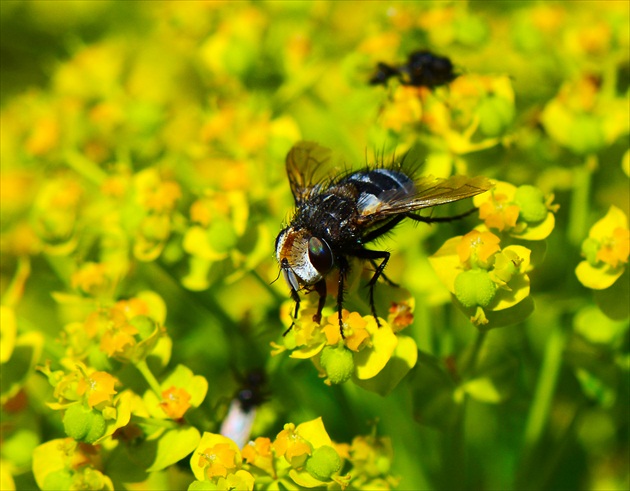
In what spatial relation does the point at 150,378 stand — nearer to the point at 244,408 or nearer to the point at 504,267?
the point at 244,408

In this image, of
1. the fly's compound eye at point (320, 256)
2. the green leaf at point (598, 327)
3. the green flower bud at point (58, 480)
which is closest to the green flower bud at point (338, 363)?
the fly's compound eye at point (320, 256)

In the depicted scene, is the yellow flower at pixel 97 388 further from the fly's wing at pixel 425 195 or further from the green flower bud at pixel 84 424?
the fly's wing at pixel 425 195

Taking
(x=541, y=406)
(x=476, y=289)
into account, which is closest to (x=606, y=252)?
(x=476, y=289)

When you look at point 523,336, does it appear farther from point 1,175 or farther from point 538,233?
point 1,175

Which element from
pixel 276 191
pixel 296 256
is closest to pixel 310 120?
pixel 276 191

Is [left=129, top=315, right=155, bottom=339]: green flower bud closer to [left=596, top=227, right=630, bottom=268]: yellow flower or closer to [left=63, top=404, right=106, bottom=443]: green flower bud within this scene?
[left=63, top=404, right=106, bottom=443]: green flower bud

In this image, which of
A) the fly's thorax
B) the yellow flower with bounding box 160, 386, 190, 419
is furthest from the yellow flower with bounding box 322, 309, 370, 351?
the yellow flower with bounding box 160, 386, 190, 419

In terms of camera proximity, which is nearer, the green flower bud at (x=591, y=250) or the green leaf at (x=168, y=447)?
the green leaf at (x=168, y=447)
